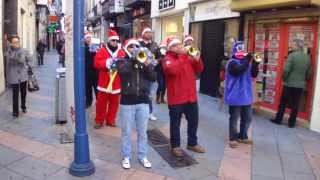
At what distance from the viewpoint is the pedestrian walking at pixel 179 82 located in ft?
18.8

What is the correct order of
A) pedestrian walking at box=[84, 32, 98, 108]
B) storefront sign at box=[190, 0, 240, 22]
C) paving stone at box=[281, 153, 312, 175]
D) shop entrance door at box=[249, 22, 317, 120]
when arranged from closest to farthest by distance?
paving stone at box=[281, 153, 312, 175] → shop entrance door at box=[249, 22, 317, 120] → pedestrian walking at box=[84, 32, 98, 108] → storefront sign at box=[190, 0, 240, 22]

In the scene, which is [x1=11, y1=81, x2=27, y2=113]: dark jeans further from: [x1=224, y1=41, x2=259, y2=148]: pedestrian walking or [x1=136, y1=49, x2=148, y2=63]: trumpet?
[x1=224, y1=41, x2=259, y2=148]: pedestrian walking

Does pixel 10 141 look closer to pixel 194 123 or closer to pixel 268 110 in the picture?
pixel 194 123

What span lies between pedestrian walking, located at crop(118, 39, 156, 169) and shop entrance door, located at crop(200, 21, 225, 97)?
6.37 m

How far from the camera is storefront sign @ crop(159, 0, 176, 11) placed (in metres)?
14.6

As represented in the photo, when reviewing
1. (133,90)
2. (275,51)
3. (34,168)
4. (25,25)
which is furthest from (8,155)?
(25,25)

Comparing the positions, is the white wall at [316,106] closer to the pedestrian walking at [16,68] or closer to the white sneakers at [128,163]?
the white sneakers at [128,163]

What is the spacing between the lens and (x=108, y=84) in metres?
7.25

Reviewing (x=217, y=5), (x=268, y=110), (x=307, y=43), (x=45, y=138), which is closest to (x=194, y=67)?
(x=45, y=138)

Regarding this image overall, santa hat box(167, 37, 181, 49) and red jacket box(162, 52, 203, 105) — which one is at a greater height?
santa hat box(167, 37, 181, 49)

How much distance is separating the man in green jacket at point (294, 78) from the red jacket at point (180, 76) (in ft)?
9.21

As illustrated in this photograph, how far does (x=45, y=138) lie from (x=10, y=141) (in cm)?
52

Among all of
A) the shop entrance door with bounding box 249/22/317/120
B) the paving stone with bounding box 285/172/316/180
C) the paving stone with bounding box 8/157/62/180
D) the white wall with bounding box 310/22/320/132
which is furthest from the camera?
the shop entrance door with bounding box 249/22/317/120

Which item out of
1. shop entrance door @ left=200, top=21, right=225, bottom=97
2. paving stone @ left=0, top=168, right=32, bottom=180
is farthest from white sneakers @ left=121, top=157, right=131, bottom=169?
shop entrance door @ left=200, top=21, right=225, bottom=97
